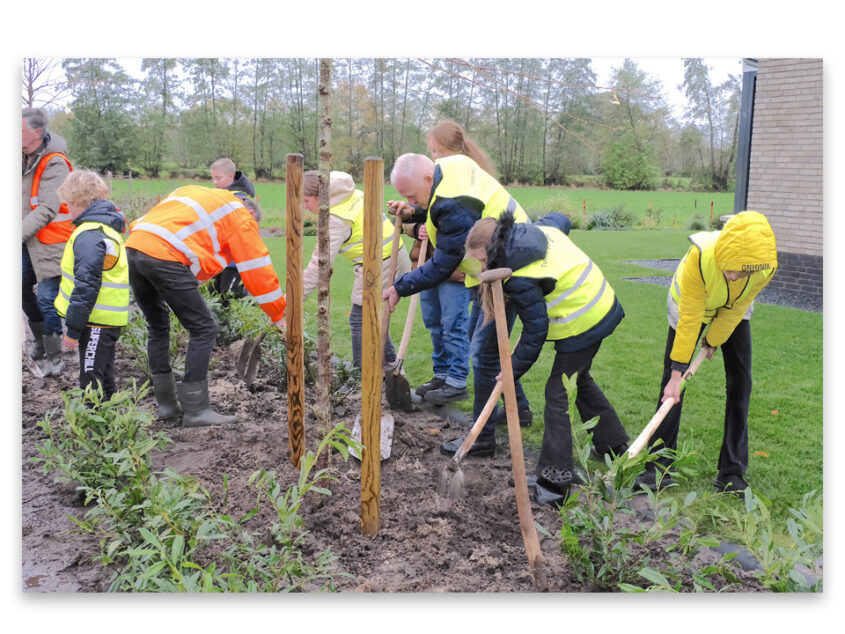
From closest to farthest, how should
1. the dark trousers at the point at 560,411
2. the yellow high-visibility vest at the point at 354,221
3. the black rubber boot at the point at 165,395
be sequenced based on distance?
1. the dark trousers at the point at 560,411
2. the black rubber boot at the point at 165,395
3. the yellow high-visibility vest at the point at 354,221

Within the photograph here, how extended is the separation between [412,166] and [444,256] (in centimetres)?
44

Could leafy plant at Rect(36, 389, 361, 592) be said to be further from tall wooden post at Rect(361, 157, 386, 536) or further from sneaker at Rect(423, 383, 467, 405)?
sneaker at Rect(423, 383, 467, 405)

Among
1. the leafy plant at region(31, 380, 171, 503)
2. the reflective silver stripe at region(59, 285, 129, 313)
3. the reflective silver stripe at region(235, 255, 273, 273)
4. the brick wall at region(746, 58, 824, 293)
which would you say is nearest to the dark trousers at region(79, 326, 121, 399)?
the reflective silver stripe at region(59, 285, 129, 313)

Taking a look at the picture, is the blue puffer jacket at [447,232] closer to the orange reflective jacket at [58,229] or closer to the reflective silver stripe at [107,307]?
the reflective silver stripe at [107,307]

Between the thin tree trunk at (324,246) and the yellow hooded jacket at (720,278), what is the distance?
57.8 inches

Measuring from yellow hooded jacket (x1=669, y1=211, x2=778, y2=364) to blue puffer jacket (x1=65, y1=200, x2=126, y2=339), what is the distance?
259 centimetres

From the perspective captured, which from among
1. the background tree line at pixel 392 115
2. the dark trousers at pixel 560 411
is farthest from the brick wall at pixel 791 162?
the dark trousers at pixel 560 411

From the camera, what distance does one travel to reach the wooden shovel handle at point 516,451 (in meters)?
2.42

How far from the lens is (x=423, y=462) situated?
3.50m

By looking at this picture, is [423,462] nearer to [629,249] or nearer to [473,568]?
[473,568]

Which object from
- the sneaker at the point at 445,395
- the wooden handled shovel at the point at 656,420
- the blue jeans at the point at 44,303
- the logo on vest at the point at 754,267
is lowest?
the sneaker at the point at 445,395

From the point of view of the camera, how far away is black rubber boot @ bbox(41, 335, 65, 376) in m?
4.49

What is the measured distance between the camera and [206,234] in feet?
11.4

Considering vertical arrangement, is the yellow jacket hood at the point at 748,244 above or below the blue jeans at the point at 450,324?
above
